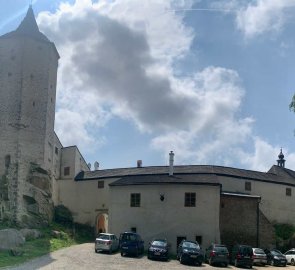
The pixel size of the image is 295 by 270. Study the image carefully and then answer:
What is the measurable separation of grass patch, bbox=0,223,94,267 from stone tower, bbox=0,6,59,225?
8.44ft

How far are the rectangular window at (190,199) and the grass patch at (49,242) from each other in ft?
37.5

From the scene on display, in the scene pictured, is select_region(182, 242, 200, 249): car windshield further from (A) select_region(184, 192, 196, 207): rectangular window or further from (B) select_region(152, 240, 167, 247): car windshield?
(A) select_region(184, 192, 196, 207): rectangular window

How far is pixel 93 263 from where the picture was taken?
31266mm

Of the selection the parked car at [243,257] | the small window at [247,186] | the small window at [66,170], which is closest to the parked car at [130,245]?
the parked car at [243,257]

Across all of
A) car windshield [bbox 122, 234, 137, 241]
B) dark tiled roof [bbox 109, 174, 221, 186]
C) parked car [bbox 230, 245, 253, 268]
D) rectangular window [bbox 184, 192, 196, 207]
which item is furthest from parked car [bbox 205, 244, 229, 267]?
dark tiled roof [bbox 109, 174, 221, 186]

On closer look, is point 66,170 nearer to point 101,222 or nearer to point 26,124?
point 101,222

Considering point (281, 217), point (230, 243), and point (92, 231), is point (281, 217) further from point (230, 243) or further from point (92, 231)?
point (92, 231)

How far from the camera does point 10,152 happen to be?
51.1m

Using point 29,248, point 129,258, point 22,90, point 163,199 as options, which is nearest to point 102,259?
point 129,258

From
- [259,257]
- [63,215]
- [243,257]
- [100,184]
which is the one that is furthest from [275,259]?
[63,215]

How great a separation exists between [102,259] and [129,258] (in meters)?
2.55

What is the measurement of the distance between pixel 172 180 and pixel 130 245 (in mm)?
10461

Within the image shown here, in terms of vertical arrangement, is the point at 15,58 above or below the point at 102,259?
above

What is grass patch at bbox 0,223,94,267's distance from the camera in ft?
112
